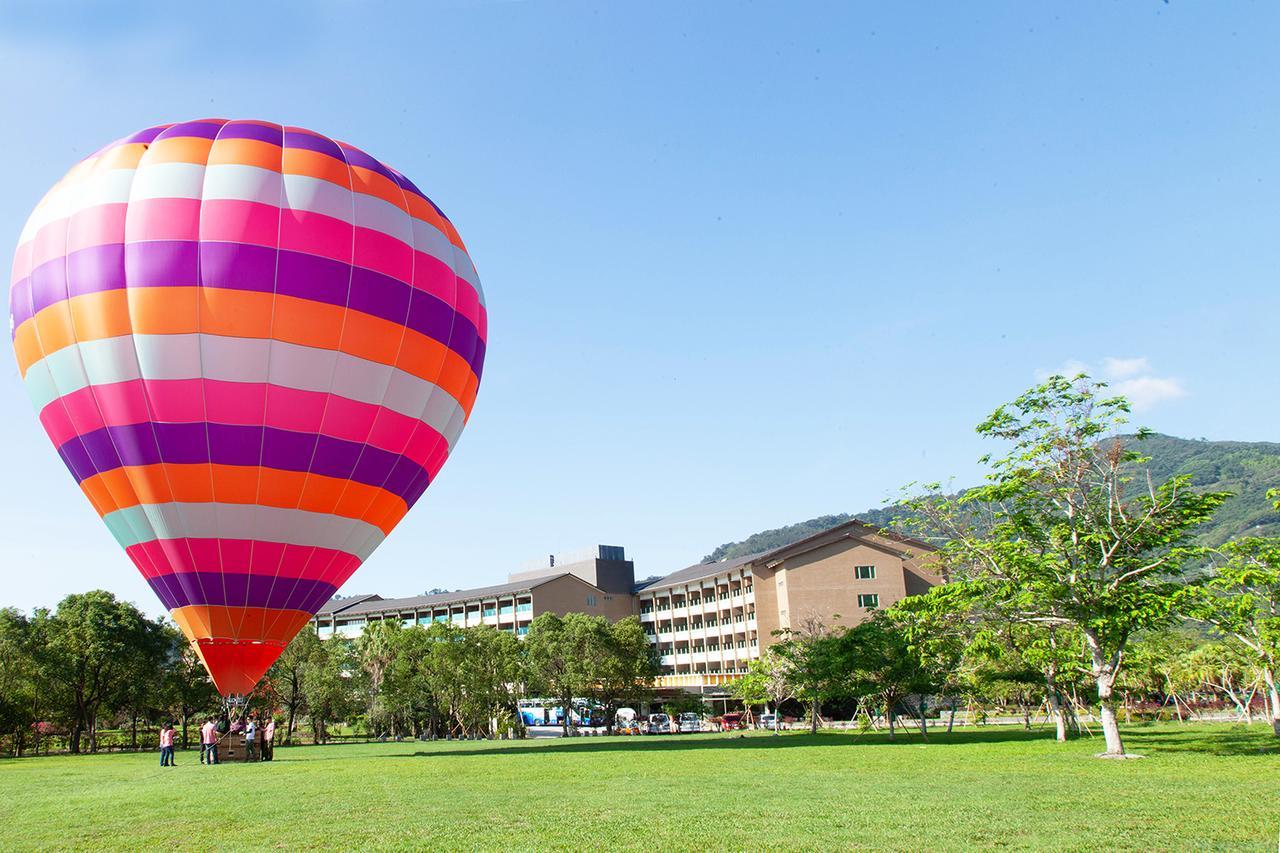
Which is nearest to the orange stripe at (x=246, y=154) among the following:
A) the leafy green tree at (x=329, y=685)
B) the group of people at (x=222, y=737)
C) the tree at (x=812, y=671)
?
the group of people at (x=222, y=737)

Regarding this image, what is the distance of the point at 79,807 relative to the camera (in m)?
15.6

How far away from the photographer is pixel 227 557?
2191 cm

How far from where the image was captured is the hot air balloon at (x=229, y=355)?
21.0 m

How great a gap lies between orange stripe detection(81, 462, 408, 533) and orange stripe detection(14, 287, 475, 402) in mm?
3255

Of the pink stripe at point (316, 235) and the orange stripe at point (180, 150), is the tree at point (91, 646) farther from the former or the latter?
the pink stripe at point (316, 235)

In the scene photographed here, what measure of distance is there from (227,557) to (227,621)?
1.76m

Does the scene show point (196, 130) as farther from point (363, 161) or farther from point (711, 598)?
point (711, 598)

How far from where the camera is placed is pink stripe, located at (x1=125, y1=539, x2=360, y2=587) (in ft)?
71.4

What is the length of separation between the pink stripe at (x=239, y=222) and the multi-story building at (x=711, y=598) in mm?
45925

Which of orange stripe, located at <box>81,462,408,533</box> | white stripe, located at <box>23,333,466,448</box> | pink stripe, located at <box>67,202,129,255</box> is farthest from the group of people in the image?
pink stripe, located at <box>67,202,129,255</box>

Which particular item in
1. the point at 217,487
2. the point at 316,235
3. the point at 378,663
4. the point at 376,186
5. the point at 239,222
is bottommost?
the point at 378,663

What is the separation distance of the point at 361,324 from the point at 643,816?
1430 cm

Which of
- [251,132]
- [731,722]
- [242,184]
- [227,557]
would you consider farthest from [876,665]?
[251,132]

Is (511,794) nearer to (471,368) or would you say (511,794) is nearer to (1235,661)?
(471,368)
